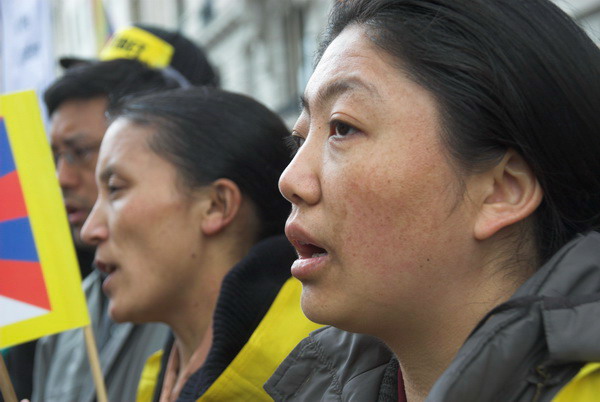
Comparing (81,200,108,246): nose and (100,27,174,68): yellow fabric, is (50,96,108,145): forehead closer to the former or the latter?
(100,27,174,68): yellow fabric

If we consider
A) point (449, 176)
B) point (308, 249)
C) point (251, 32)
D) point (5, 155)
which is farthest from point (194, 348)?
point (251, 32)

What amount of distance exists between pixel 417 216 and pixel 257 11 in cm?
1615

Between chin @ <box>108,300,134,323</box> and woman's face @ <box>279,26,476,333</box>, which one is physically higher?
woman's face @ <box>279,26,476,333</box>

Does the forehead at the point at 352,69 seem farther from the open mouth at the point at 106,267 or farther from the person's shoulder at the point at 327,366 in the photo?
the open mouth at the point at 106,267

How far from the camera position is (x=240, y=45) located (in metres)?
19.0

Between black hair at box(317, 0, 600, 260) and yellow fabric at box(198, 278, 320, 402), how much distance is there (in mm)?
820

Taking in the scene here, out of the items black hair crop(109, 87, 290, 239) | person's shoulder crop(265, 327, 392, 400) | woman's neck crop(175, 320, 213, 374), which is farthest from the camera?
black hair crop(109, 87, 290, 239)

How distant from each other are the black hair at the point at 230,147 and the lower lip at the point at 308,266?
104 cm

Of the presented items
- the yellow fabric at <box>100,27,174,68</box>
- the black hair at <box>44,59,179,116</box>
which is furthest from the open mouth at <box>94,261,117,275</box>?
the yellow fabric at <box>100,27,174,68</box>

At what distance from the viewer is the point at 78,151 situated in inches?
159

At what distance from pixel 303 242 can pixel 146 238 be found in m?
1.05

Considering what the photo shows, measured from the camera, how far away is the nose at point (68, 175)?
158 inches

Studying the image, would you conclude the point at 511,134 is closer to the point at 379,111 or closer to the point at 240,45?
the point at 379,111

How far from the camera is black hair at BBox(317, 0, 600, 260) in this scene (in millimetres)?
1732
